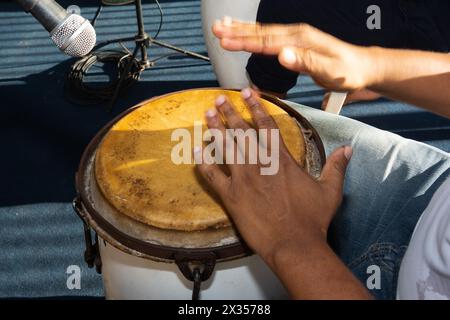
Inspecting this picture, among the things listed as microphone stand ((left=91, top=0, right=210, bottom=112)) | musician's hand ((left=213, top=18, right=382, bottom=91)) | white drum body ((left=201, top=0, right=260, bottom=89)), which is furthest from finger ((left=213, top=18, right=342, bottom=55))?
microphone stand ((left=91, top=0, right=210, bottom=112))

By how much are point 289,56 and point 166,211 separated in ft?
1.09

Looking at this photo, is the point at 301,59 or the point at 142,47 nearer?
the point at 301,59

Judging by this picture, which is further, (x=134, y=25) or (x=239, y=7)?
(x=134, y=25)

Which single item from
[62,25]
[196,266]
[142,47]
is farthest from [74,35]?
[142,47]

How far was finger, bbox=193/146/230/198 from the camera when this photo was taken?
77cm

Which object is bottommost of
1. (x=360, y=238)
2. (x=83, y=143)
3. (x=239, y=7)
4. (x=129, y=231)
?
(x=83, y=143)

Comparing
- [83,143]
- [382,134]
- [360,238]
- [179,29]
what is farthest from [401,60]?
[179,29]

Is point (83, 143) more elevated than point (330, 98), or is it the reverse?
point (330, 98)

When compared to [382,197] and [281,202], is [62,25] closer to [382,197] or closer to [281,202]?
[281,202]

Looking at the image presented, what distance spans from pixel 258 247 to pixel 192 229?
119 mm

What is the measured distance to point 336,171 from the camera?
2.61 ft

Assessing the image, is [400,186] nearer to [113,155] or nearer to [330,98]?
[330,98]

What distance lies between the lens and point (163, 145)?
2.91 ft

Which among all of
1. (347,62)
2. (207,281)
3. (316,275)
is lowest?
(207,281)
